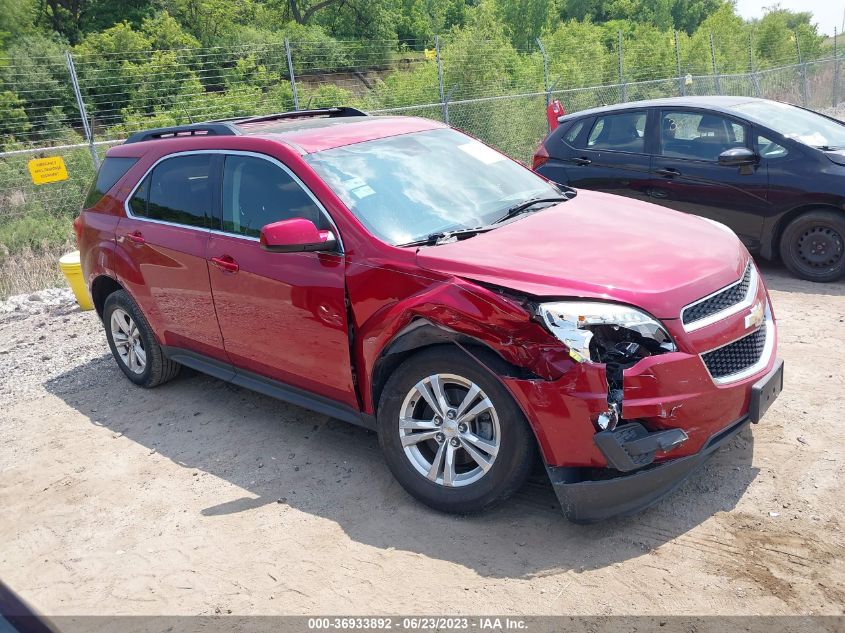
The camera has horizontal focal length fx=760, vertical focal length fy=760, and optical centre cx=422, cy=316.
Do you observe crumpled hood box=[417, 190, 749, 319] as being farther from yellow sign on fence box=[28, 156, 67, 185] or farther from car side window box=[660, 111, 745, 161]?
yellow sign on fence box=[28, 156, 67, 185]

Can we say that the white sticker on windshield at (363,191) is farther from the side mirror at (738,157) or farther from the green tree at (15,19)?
the green tree at (15,19)

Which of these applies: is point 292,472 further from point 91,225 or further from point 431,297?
point 91,225

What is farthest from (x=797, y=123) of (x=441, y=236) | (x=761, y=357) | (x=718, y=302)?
(x=441, y=236)

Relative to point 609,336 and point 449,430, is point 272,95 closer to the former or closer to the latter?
point 449,430

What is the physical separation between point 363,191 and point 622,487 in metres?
2.08

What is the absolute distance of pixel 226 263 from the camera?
15.2 feet

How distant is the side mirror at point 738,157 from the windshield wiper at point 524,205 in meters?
3.13

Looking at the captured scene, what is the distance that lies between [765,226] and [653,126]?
1.56 m

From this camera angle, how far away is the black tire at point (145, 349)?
5.70 metres

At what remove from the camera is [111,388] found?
614 cm

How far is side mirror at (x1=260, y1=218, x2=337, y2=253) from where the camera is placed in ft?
12.9

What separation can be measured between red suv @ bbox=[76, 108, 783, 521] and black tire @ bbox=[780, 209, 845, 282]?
3202mm

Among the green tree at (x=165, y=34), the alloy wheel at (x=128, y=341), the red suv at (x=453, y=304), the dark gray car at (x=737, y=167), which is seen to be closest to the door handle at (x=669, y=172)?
the dark gray car at (x=737, y=167)

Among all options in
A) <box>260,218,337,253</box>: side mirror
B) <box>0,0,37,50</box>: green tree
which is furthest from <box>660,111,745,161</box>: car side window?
<box>0,0,37,50</box>: green tree
